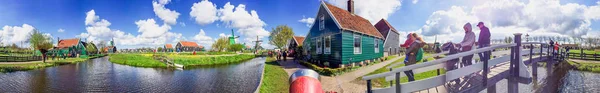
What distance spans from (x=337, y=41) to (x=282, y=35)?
27.0 m

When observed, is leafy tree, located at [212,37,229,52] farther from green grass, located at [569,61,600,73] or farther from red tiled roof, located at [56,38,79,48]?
green grass, located at [569,61,600,73]

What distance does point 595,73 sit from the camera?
590 inches

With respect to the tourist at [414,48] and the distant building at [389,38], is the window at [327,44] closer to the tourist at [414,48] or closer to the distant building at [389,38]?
the tourist at [414,48]

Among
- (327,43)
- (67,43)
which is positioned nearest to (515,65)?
(327,43)

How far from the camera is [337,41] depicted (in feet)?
42.2

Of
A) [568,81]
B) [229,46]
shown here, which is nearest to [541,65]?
[568,81]

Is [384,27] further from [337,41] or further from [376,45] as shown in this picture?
[337,41]

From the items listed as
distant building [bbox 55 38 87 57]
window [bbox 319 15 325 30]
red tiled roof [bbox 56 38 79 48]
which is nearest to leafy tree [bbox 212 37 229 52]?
distant building [bbox 55 38 87 57]

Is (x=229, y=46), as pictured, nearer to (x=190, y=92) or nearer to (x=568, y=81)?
(x=190, y=92)

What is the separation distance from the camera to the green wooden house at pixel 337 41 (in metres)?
12.8

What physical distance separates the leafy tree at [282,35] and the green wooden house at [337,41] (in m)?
22.4

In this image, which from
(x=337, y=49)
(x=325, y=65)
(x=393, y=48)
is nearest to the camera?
(x=337, y=49)

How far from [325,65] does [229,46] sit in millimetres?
50908

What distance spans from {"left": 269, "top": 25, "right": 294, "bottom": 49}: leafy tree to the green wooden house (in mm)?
22406
